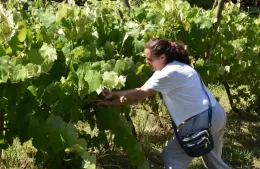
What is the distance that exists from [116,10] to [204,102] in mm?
1156

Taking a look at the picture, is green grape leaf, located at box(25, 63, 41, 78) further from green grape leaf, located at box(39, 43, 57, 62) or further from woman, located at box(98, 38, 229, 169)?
woman, located at box(98, 38, 229, 169)

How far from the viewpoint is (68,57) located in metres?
2.90

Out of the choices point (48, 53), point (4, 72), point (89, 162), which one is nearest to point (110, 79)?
point (48, 53)

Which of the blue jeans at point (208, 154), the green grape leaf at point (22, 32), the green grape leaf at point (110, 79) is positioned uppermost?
the green grape leaf at point (22, 32)

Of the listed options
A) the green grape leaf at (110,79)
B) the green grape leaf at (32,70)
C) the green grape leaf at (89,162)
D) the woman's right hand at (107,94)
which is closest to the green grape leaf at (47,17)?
the woman's right hand at (107,94)

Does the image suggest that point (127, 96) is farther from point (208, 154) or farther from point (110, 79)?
point (208, 154)

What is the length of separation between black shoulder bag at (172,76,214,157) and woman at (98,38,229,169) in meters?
0.04

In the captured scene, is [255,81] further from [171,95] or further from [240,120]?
[171,95]

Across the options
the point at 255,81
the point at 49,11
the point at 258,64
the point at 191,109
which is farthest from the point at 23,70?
the point at 255,81

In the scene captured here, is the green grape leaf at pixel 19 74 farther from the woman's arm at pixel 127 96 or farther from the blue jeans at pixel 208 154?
the blue jeans at pixel 208 154

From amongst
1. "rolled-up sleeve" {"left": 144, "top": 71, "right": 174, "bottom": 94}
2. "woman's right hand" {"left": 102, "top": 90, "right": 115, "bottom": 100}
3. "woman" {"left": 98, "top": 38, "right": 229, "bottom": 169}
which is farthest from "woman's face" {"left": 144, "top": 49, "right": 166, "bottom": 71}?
"woman's right hand" {"left": 102, "top": 90, "right": 115, "bottom": 100}

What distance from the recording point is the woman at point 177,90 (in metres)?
3.10

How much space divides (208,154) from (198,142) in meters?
0.38

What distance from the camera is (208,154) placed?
3.54 meters
